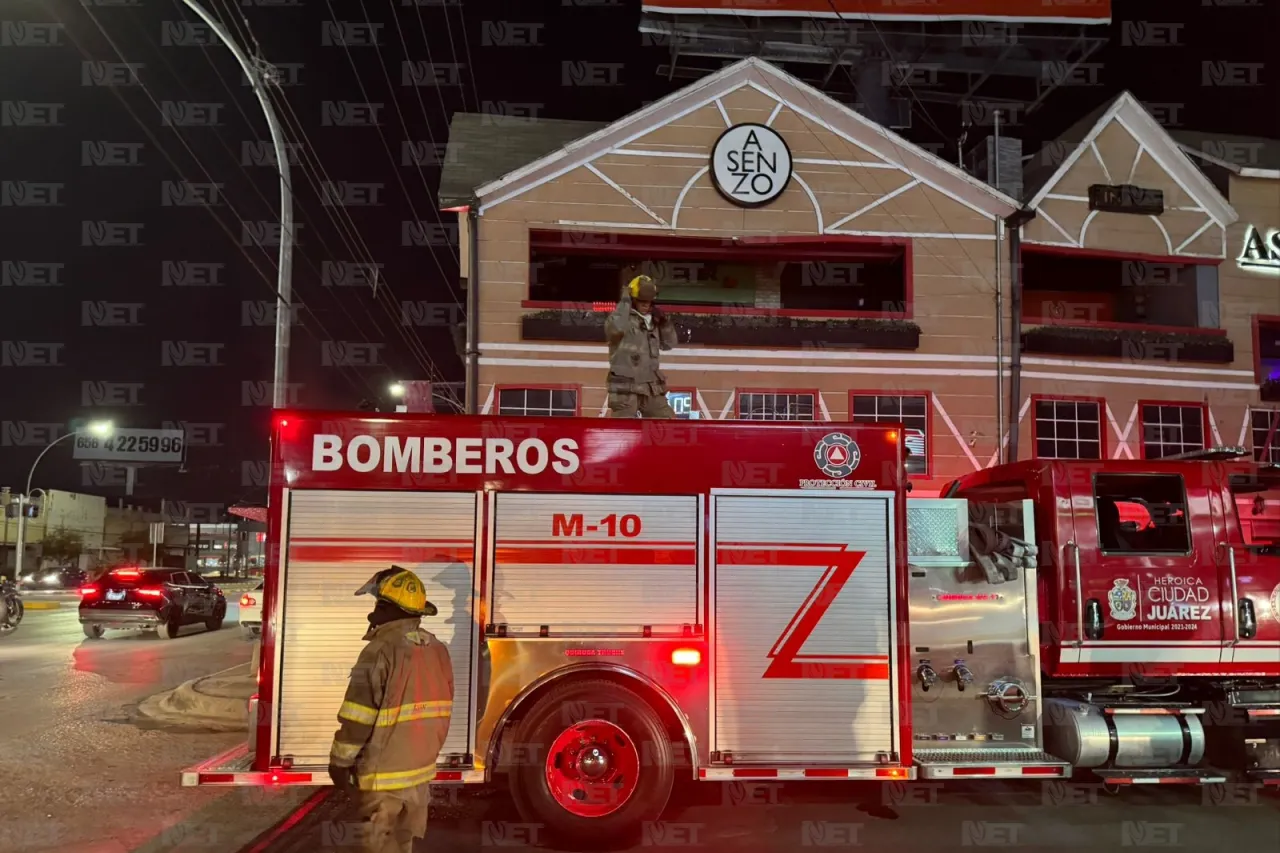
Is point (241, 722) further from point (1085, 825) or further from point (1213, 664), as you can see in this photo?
point (1213, 664)

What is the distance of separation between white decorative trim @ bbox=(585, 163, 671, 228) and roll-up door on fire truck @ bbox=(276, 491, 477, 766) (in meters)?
9.18

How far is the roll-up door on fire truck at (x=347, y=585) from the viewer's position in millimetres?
5453

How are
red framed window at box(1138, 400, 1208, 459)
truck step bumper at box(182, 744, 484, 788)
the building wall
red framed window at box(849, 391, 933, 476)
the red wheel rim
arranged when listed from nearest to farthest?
truck step bumper at box(182, 744, 484, 788) < the red wheel rim < the building wall < red framed window at box(849, 391, 933, 476) < red framed window at box(1138, 400, 1208, 459)

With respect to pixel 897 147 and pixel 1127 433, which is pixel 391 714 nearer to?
pixel 897 147

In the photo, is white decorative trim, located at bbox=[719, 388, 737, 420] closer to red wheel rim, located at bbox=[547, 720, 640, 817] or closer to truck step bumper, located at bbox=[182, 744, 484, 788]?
red wheel rim, located at bbox=[547, 720, 640, 817]

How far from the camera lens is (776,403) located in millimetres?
13961

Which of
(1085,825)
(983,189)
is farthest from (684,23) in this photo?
(1085,825)

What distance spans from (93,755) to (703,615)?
5750mm

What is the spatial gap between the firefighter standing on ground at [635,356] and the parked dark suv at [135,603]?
13.9 metres

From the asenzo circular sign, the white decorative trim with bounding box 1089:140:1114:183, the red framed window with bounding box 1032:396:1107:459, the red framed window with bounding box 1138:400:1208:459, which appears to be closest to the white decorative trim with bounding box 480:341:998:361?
the red framed window with bounding box 1032:396:1107:459

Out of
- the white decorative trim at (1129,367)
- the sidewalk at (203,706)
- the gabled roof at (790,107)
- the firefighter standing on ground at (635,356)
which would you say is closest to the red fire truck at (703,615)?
the firefighter standing on ground at (635,356)

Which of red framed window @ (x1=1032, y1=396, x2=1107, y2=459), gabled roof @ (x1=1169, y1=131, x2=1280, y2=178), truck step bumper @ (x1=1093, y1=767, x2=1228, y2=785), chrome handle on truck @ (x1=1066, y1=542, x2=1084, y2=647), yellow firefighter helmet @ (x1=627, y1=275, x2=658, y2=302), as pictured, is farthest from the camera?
gabled roof @ (x1=1169, y1=131, x2=1280, y2=178)

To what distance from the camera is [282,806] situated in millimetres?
6480

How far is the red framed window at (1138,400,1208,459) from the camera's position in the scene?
14.7 meters
